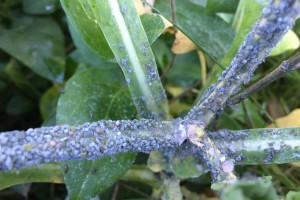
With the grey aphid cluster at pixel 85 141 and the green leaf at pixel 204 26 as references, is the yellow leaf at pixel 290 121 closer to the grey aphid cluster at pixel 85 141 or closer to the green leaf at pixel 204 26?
the green leaf at pixel 204 26

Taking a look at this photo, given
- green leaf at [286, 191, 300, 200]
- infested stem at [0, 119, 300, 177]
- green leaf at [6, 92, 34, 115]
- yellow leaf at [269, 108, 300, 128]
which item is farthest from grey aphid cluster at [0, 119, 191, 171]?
green leaf at [6, 92, 34, 115]

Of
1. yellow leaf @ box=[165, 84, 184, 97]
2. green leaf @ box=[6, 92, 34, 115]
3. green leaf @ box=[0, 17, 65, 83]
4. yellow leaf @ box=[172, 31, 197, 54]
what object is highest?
yellow leaf @ box=[172, 31, 197, 54]

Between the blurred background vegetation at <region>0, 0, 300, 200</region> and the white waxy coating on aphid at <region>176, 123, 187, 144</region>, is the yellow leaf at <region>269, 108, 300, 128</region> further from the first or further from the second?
the white waxy coating on aphid at <region>176, 123, 187, 144</region>

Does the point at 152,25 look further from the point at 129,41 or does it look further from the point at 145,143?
the point at 145,143

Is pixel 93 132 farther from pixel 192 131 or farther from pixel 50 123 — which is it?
pixel 50 123

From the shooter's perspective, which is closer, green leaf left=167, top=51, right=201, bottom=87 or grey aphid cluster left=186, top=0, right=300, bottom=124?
grey aphid cluster left=186, top=0, right=300, bottom=124

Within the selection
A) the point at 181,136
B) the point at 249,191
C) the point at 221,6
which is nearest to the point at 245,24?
the point at 221,6

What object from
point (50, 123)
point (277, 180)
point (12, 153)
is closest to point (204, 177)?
point (277, 180)
